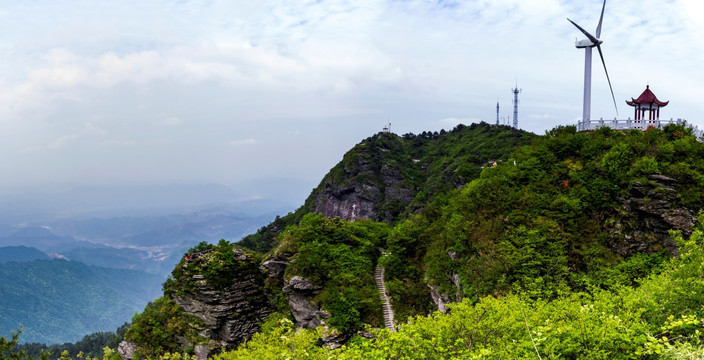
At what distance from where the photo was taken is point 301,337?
21.2 metres

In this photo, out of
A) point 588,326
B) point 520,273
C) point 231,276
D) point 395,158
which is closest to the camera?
point 588,326

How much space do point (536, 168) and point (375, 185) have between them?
220ft

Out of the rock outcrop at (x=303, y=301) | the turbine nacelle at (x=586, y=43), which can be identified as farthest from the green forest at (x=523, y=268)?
the turbine nacelle at (x=586, y=43)

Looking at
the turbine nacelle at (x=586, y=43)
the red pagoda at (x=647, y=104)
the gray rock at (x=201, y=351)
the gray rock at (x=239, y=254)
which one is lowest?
the gray rock at (x=201, y=351)

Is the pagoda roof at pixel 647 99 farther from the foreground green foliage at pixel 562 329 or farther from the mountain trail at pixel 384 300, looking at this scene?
the mountain trail at pixel 384 300

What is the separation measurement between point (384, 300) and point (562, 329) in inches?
880

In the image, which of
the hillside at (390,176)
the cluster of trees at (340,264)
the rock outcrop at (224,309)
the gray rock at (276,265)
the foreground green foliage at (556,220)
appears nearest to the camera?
the foreground green foliage at (556,220)

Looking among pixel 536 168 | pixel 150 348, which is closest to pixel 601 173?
pixel 536 168

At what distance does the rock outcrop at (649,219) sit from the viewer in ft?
87.9

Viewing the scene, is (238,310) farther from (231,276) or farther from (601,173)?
(601,173)

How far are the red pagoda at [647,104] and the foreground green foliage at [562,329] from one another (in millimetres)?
21142

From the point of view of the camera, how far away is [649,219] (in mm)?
27781

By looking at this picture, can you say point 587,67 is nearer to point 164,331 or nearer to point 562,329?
point 562,329

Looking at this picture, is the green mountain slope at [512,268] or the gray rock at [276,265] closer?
the green mountain slope at [512,268]
